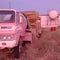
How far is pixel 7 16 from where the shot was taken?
14008mm

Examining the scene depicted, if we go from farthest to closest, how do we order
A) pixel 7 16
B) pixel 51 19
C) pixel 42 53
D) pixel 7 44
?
pixel 51 19, pixel 7 16, pixel 42 53, pixel 7 44

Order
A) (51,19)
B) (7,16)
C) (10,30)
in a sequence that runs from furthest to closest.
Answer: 1. (51,19)
2. (7,16)
3. (10,30)

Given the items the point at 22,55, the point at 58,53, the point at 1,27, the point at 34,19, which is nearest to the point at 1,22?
the point at 1,27

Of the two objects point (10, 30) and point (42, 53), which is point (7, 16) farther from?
point (42, 53)

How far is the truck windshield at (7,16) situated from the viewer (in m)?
13.7

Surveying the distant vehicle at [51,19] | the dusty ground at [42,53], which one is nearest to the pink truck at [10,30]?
the dusty ground at [42,53]

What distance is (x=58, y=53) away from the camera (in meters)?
13.8

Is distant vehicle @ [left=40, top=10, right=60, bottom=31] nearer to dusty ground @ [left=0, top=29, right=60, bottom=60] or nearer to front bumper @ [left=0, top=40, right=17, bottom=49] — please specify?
dusty ground @ [left=0, top=29, right=60, bottom=60]

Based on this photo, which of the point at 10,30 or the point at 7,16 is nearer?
the point at 10,30

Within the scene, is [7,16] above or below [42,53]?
above

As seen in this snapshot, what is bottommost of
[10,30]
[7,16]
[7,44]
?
[7,44]

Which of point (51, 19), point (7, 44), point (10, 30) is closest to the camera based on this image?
point (7, 44)

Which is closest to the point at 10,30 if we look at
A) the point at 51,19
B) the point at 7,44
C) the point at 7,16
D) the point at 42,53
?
the point at 7,44

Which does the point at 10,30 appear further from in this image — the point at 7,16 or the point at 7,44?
the point at 7,16
